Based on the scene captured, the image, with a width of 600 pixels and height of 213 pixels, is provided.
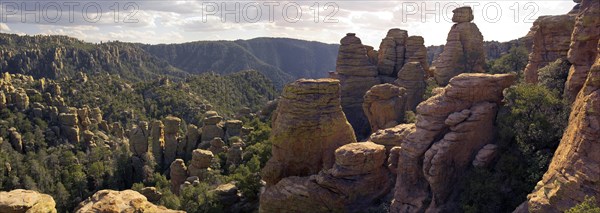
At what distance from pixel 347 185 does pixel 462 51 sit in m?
29.9

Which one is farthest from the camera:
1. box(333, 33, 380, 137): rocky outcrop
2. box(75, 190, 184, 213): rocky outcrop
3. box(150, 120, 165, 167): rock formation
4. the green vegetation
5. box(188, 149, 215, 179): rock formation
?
box(150, 120, 165, 167): rock formation

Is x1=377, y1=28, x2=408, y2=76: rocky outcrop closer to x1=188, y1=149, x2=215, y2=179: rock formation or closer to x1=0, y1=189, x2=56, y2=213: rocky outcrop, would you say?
x1=188, y1=149, x2=215, y2=179: rock formation

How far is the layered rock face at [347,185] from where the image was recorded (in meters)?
28.1

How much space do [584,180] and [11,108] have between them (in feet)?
314

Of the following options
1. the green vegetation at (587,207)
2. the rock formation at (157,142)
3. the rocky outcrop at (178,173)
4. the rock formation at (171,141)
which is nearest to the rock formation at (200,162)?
the rocky outcrop at (178,173)

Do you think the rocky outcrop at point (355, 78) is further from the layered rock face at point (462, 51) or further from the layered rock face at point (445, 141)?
the layered rock face at point (445, 141)

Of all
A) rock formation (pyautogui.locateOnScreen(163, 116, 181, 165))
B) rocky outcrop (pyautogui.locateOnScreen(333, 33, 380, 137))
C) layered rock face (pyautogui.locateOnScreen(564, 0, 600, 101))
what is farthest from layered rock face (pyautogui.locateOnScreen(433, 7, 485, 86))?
rock formation (pyautogui.locateOnScreen(163, 116, 181, 165))

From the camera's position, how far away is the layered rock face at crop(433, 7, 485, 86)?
167 ft

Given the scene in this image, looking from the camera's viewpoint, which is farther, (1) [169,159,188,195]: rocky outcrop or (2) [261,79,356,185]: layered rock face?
(1) [169,159,188,195]: rocky outcrop

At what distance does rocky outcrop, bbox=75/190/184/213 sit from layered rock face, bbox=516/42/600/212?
16.5 metres

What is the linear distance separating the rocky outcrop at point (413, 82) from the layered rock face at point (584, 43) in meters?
28.9

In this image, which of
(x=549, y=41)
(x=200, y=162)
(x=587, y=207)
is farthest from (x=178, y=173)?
(x=587, y=207)

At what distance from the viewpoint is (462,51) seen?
51.3 meters

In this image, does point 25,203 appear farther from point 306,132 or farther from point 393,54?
point 393,54
